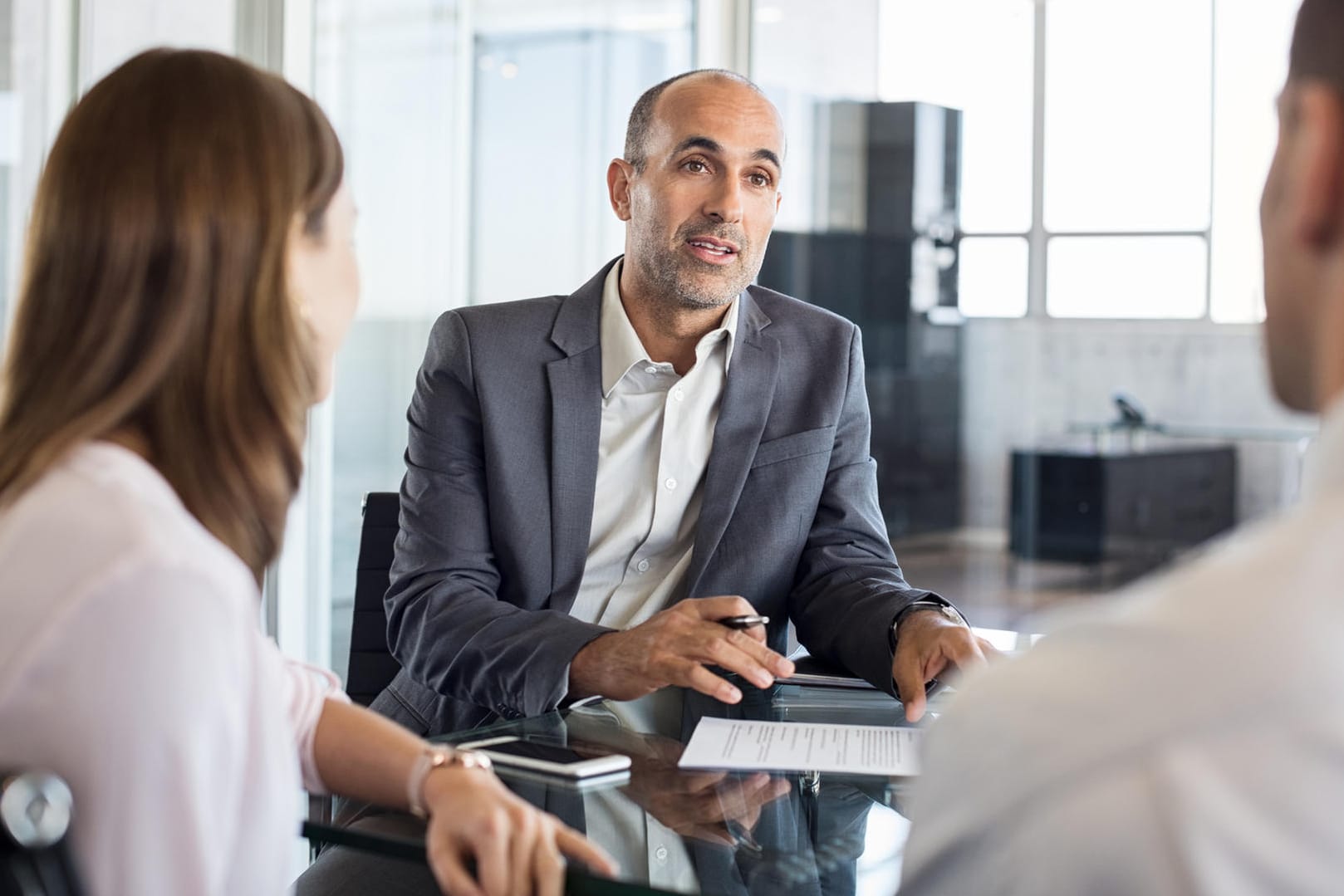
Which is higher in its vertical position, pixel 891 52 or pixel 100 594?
pixel 891 52

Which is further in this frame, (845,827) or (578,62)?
(578,62)

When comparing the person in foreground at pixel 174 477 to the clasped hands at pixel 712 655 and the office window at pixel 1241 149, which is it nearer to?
the clasped hands at pixel 712 655

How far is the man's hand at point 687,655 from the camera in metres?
1.62

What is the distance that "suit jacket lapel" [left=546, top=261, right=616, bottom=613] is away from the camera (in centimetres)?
212

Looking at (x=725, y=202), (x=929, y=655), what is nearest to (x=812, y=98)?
(x=725, y=202)

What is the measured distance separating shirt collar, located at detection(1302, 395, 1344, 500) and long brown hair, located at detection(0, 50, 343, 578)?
2.39 ft

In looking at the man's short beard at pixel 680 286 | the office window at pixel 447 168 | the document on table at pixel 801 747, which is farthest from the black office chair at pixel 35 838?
the office window at pixel 447 168

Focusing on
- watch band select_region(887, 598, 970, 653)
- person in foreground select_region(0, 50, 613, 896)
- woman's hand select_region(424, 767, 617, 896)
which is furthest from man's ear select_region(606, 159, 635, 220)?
woman's hand select_region(424, 767, 617, 896)

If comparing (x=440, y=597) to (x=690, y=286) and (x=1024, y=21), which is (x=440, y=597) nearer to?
(x=690, y=286)

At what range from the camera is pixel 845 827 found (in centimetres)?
127

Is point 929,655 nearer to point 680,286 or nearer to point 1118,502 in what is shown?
point 680,286

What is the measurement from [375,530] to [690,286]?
64 cm

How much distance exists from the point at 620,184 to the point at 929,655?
115 cm

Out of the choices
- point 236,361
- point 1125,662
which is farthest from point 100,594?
point 1125,662
